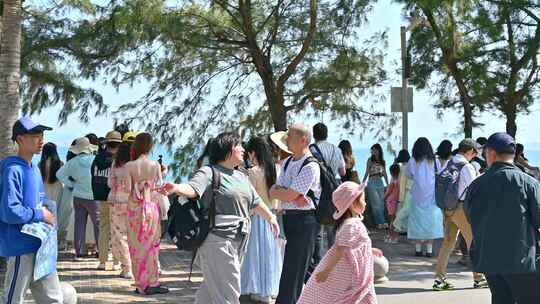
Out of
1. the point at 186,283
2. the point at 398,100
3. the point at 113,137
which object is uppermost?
the point at 398,100

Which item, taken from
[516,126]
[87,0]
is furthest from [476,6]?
[87,0]

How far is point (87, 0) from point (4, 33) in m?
2.91

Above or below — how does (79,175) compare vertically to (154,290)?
above

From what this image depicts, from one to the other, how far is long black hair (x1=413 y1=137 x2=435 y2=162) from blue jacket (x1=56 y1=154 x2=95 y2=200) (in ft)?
15.2

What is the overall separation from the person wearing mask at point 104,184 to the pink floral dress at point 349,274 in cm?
542

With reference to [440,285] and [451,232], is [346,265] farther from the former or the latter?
[451,232]

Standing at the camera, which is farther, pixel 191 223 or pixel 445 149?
pixel 445 149

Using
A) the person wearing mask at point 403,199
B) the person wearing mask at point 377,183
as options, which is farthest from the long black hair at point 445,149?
the person wearing mask at point 377,183

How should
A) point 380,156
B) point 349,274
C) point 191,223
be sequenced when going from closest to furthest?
1. point 349,274
2. point 191,223
3. point 380,156

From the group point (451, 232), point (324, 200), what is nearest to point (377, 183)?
point (451, 232)

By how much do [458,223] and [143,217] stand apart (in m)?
3.58

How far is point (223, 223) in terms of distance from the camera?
6266mm

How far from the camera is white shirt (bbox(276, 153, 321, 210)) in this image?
691 centimetres

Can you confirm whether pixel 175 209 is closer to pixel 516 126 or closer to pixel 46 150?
pixel 46 150
